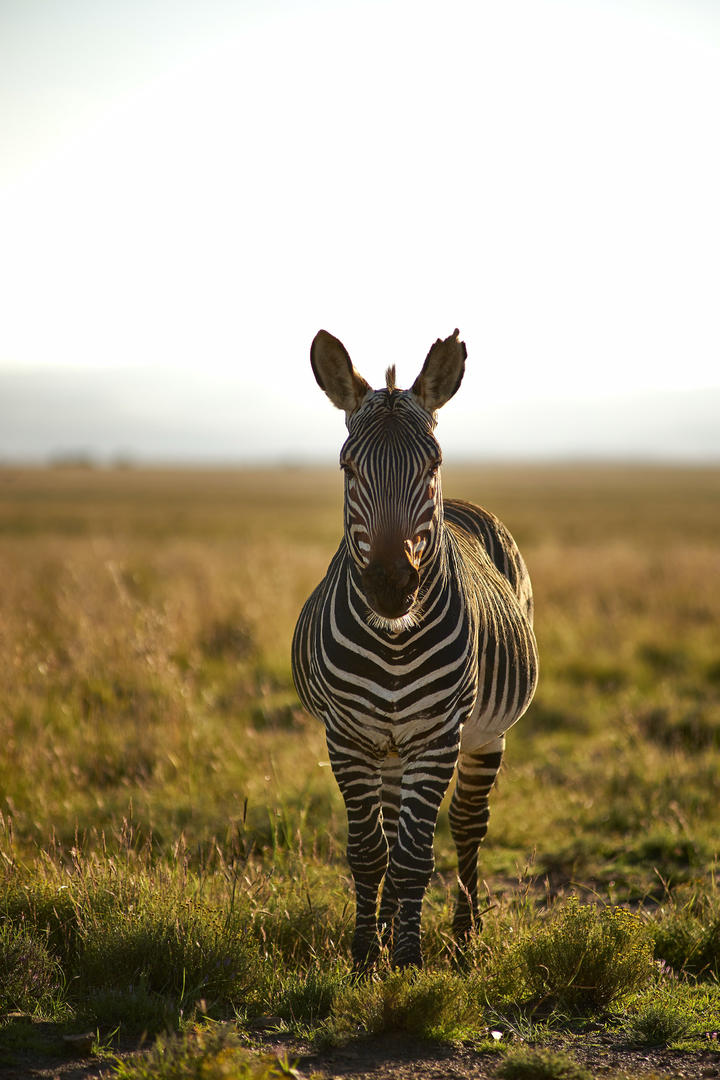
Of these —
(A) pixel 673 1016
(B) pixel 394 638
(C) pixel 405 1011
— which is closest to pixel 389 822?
(C) pixel 405 1011

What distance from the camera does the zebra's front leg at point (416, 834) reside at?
165 inches

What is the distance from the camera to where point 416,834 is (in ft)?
13.8

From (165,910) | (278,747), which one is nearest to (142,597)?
(278,747)

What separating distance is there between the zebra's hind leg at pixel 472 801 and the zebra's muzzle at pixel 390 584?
1989 millimetres

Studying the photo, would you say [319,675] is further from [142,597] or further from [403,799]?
[142,597]

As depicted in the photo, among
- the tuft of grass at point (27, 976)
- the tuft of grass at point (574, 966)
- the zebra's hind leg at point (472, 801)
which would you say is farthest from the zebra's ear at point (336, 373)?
the tuft of grass at point (27, 976)

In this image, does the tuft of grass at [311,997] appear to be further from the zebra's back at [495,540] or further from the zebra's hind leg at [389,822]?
the zebra's back at [495,540]

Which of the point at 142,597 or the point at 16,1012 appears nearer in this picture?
the point at 16,1012

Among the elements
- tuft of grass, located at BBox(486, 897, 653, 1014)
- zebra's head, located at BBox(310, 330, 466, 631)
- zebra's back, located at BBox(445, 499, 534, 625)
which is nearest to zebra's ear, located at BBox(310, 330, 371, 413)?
zebra's head, located at BBox(310, 330, 466, 631)

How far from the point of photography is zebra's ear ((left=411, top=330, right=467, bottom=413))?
14.0 feet

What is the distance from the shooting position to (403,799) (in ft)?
13.9

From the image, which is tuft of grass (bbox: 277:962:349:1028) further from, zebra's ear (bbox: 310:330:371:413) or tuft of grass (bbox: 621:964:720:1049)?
zebra's ear (bbox: 310:330:371:413)

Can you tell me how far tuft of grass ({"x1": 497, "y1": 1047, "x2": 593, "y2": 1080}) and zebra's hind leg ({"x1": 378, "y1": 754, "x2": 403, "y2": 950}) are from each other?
109cm

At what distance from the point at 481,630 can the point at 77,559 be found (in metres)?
15.2
